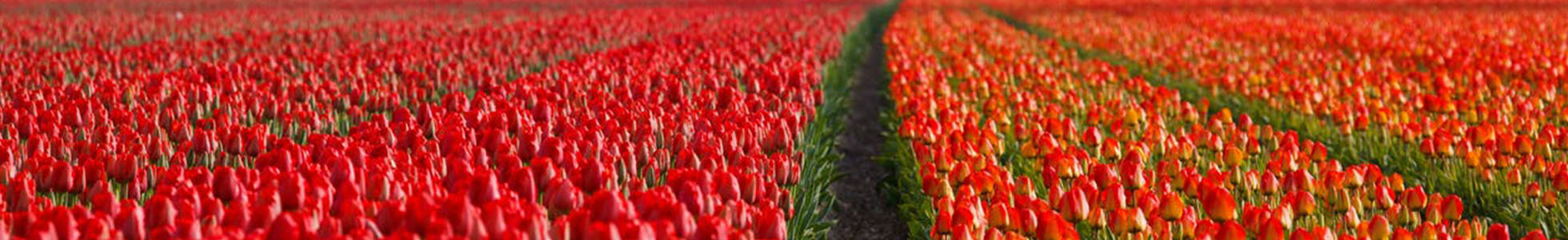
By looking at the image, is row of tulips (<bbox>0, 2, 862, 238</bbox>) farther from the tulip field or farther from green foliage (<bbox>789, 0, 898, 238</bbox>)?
green foliage (<bbox>789, 0, 898, 238</bbox>)

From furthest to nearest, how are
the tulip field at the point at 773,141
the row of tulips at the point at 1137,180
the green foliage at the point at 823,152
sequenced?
the green foliage at the point at 823,152 → the row of tulips at the point at 1137,180 → the tulip field at the point at 773,141

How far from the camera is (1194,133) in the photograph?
607cm

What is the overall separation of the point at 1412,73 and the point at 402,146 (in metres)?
6.94

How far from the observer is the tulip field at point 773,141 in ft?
11.2

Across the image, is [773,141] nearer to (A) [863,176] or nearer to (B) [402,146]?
(B) [402,146]

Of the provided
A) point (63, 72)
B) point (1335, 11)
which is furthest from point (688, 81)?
point (1335, 11)

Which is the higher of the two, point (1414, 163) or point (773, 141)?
point (773, 141)

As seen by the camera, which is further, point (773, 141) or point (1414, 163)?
point (1414, 163)

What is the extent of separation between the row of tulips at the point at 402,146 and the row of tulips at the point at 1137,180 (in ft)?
1.64

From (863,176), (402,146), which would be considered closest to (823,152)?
(863,176)

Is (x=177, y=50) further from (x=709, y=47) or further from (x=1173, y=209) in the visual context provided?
(x=1173, y=209)


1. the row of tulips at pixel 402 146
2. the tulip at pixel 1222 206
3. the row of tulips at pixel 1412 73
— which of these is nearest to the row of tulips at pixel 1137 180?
the tulip at pixel 1222 206

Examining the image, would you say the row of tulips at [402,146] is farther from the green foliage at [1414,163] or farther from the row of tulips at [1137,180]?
the green foliage at [1414,163]

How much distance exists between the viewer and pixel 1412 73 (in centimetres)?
966
